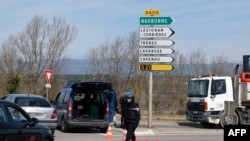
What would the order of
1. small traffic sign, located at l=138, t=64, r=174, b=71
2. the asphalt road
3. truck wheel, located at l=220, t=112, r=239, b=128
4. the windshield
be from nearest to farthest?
the asphalt road, truck wheel, located at l=220, t=112, r=239, b=128, small traffic sign, located at l=138, t=64, r=174, b=71, the windshield

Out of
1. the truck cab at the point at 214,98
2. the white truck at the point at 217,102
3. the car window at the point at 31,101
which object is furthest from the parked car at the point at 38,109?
the truck cab at the point at 214,98

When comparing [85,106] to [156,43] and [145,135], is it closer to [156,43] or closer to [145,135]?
[145,135]

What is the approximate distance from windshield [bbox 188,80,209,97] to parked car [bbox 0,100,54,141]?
46.4 ft

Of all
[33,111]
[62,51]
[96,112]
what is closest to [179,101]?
[62,51]

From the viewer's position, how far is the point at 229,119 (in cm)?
2525

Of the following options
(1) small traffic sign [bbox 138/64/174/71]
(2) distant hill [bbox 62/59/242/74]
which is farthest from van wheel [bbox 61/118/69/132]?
(2) distant hill [bbox 62/59/242/74]

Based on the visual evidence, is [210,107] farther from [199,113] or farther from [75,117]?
[75,117]

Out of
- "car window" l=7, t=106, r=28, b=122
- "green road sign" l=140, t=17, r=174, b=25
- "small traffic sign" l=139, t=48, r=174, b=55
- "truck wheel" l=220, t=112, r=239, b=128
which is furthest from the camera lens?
"small traffic sign" l=139, t=48, r=174, b=55

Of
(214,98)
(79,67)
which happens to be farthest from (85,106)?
(79,67)

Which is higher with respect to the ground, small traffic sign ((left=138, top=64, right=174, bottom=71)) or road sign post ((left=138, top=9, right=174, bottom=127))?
road sign post ((left=138, top=9, right=174, bottom=127))

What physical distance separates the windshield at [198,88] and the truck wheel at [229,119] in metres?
1.38

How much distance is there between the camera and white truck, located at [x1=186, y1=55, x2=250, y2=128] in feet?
79.7

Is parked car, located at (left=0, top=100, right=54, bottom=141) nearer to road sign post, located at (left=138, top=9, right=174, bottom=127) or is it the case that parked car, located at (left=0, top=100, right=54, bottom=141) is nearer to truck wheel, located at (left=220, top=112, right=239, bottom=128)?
road sign post, located at (left=138, top=9, right=174, bottom=127)

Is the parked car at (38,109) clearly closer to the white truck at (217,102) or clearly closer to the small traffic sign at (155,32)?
the small traffic sign at (155,32)
